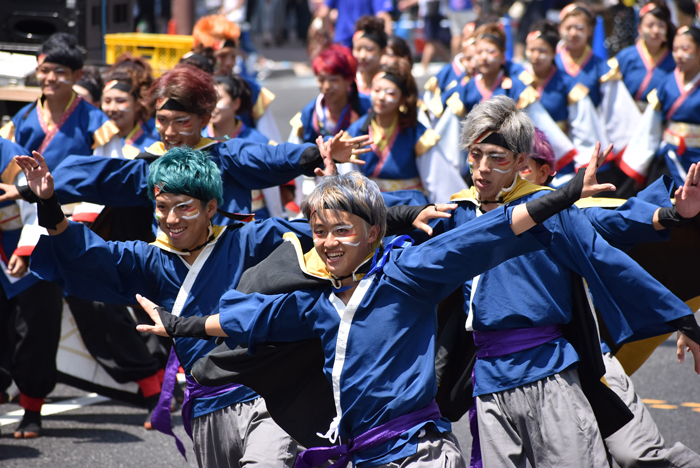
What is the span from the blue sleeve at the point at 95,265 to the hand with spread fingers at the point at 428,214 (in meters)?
0.98

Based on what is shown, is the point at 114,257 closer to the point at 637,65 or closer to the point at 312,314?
the point at 312,314

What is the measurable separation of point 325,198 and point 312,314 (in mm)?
366

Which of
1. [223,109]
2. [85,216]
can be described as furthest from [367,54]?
[85,216]

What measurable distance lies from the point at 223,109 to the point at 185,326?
3.17 metres

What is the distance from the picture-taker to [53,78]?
568 centimetres

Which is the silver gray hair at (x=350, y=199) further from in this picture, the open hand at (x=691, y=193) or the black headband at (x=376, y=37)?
the black headband at (x=376, y=37)

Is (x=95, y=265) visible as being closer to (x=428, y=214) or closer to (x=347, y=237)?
(x=347, y=237)

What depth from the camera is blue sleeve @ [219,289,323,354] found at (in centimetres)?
307

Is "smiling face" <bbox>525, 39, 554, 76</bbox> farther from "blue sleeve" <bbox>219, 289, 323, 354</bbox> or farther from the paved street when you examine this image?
"blue sleeve" <bbox>219, 289, 323, 354</bbox>

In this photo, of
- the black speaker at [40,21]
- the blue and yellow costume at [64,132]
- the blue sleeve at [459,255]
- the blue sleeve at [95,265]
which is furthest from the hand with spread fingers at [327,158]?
the black speaker at [40,21]

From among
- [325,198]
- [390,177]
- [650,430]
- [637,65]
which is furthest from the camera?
[637,65]

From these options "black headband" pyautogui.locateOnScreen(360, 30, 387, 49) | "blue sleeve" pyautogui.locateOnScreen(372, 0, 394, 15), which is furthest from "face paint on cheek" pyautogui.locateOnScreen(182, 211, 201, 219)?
"blue sleeve" pyautogui.locateOnScreen(372, 0, 394, 15)

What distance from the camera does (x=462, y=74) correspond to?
8625 mm

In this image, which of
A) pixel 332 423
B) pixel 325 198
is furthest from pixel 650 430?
pixel 325 198
